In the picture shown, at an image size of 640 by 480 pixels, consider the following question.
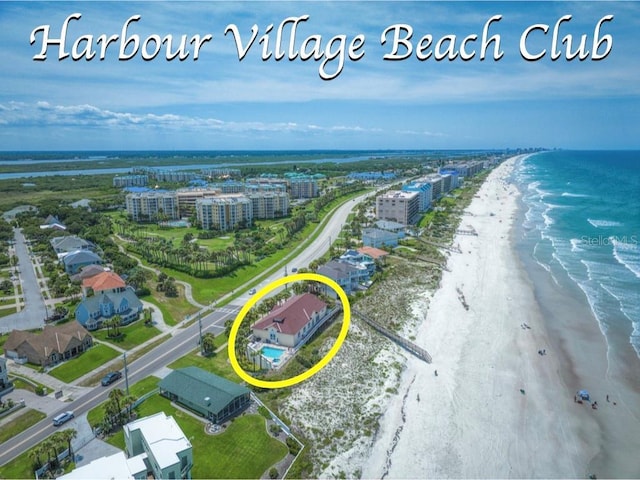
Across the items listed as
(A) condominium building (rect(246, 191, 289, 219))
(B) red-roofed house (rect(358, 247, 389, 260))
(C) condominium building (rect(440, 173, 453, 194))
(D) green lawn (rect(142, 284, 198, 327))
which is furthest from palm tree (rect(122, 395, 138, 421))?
(C) condominium building (rect(440, 173, 453, 194))

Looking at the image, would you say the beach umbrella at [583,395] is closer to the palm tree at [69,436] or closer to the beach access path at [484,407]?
the beach access path at [484,407]

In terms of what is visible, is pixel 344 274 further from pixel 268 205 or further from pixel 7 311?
pixel 268 205

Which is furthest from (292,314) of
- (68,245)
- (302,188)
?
(302,188)

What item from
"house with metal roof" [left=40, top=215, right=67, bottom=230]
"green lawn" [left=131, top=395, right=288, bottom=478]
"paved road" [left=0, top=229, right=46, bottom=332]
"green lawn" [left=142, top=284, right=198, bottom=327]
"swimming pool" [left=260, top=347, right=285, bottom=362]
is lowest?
"paved road" [left=0, top=229, right=46, bottom=332]

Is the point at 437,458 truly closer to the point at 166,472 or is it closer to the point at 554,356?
the point at 166,472

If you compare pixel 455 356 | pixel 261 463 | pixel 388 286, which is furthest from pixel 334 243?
pixel 261 463

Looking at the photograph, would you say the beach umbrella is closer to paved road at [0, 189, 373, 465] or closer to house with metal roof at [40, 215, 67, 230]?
paved road at [0, 189, 373, 465]
